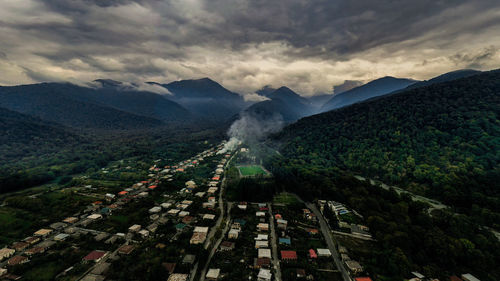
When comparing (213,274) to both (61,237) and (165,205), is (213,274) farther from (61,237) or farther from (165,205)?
(61,237)

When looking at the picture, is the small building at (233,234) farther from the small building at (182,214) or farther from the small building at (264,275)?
the small building at (182,214)

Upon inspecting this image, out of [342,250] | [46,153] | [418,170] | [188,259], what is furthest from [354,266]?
[46,153]

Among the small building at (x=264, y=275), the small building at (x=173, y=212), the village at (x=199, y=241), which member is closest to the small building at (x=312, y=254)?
the village at (x=199, y=241)

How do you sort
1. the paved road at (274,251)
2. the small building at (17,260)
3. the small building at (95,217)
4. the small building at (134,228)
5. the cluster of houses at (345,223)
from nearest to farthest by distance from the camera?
the paved road at (274,251) → the small building at (17,260) → the small building at (134,228) → the cluster of houses at (345,223) → the small building at (95,217)

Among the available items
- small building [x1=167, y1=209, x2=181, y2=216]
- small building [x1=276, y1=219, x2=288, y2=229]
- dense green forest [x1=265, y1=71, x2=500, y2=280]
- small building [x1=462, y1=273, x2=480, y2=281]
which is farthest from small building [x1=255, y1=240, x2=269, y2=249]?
small building [x1=462, y1=273, x2=480, y2=281]

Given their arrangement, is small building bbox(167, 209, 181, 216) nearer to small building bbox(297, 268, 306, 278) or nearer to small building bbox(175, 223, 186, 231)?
small building bbox(175, 223, 186, 231)

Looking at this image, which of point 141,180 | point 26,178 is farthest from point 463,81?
point 26,178
